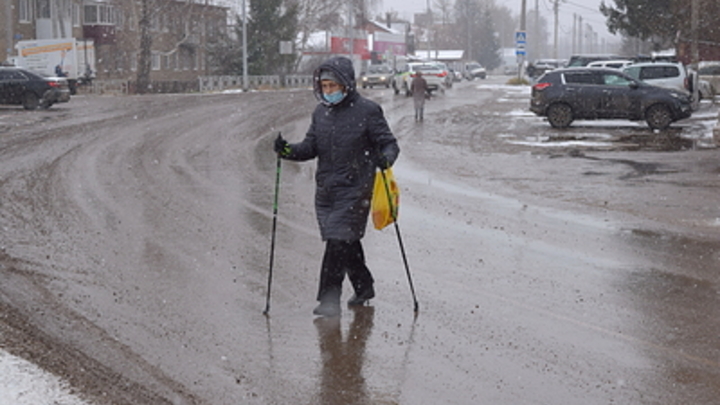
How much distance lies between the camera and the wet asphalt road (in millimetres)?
5273

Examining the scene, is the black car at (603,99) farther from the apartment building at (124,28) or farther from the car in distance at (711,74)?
the apartment building at (124,28)

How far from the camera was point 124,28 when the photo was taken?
219 feet

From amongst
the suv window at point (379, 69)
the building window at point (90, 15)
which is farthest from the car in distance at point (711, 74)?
the building window at point (90, 15)

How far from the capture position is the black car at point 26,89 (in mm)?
29953

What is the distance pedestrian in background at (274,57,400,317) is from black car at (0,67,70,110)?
25.5 m

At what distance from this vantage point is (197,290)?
24.1 ft

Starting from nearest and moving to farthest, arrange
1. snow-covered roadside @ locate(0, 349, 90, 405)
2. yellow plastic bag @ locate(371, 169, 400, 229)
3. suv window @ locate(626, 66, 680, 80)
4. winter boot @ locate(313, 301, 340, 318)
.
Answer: snow-covered roadside @ locate(0, 349, 90, 405) < winter boot @ locate(313, 301, 340, 318) < yellow plastic bag @ locate(371, 169, 400, 229) < suv window @ locate(626, 66, 680, 80)

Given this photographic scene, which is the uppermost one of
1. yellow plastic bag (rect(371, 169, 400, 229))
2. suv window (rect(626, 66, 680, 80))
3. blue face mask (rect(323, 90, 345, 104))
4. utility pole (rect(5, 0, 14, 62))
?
utility pole (rect(5, 0, 14, 62))

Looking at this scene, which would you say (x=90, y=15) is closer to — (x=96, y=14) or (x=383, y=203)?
(x=96, y=14)

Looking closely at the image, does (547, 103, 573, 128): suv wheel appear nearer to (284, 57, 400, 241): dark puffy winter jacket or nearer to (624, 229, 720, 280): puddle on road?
(624, 229, 720, 280): puddle on road

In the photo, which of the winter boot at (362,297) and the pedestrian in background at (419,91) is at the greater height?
the pedestrian in background at (419,91)

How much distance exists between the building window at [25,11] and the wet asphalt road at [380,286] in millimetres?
45311

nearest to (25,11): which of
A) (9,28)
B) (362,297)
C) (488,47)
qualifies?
(9,28)

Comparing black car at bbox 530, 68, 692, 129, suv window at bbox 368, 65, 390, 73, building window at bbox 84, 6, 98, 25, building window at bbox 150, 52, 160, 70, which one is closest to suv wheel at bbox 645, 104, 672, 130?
black car at bbox 530, 68, 692, 129
